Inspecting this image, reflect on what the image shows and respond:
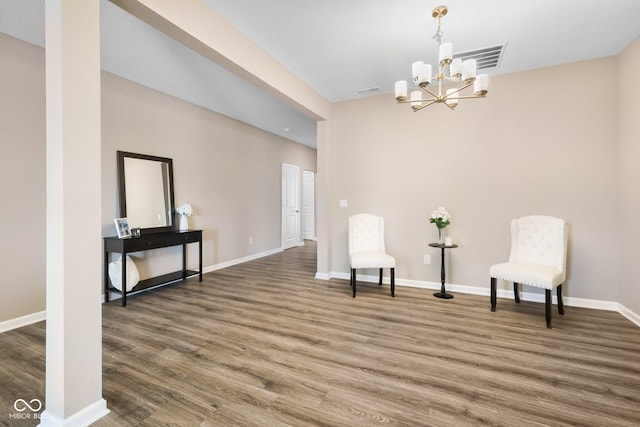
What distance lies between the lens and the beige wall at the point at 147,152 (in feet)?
9.16

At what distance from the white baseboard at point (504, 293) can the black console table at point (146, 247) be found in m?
2.00

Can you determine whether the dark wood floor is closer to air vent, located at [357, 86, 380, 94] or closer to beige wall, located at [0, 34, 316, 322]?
beige wall, located at [0, 34, 316, 322]

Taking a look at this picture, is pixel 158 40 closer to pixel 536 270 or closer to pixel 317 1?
pixel 317 1

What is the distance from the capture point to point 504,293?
144 inches

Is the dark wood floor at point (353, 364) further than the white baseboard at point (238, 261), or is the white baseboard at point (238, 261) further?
the white baseboard at point (238, 261)

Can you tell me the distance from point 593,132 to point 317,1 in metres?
3.32

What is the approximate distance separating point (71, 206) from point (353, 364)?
200cm

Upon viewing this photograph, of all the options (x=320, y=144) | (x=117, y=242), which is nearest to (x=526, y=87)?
(x=320, y=144)

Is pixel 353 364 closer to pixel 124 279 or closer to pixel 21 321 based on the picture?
pixel 124 279

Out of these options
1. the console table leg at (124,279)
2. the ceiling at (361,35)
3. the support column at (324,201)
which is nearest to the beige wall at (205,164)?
the ceiling at (361,35)

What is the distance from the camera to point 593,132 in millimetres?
3252

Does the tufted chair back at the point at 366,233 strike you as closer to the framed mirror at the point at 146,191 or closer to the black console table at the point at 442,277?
the black console table at the point at 442,277

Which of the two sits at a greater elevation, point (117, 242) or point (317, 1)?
point (317, 1)

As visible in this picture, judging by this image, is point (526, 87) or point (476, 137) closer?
point (526, 87)
